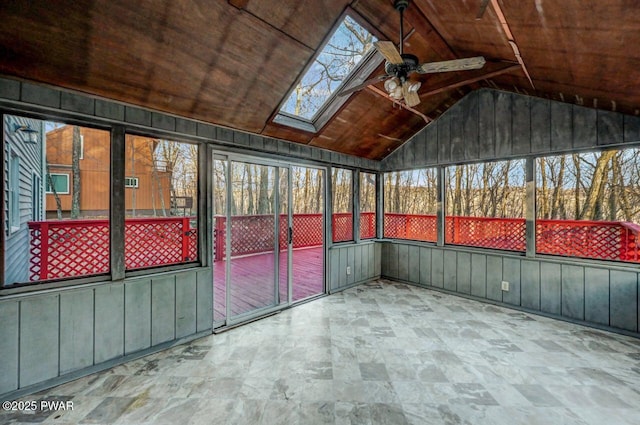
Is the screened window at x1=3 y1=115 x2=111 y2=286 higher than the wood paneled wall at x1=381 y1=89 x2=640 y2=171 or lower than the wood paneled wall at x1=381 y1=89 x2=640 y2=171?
lower

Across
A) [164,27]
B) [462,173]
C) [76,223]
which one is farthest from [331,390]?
[462,173]

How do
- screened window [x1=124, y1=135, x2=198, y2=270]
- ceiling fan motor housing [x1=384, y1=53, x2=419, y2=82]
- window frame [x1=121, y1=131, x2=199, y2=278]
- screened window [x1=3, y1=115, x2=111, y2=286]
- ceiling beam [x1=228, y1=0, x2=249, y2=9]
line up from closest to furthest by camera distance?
ceiling beam [x1=228, y1=0, x2=249, y2=9], ceiling fan motor housing [x1=384, y1=53, x2=419, y2=82], screened window [x1=3, y1=115, x2=111, y2=286], window frame [x1=121, y1=131, x2=199, y2=278], screened window [x1=124, y1=135, x2=198, y2=270]

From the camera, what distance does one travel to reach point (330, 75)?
3.56 m

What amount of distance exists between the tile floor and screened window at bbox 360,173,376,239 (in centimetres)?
235

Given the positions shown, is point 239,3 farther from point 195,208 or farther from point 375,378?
point 375,378

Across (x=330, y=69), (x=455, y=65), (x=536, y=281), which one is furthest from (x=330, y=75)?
(x=536, y=281)

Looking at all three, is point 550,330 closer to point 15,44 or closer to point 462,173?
point 462,173

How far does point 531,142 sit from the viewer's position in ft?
13.0

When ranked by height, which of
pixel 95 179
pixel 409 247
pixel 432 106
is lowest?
pixel 409 247

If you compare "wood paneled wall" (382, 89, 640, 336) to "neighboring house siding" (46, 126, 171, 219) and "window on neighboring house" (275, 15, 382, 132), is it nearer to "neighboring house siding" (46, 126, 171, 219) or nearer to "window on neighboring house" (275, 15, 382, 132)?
"window on neighboring house" (275, 15, 382, 132)

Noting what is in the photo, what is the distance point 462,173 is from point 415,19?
4161 millimetres

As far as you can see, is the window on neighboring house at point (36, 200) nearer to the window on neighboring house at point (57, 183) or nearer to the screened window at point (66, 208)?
the screened window at point (66, 208)

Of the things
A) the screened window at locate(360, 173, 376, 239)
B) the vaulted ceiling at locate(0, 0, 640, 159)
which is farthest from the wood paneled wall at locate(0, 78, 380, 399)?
the screened window at locate(360, 173, 376, 239)

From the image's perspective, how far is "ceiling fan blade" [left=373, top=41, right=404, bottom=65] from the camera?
2053 mm
